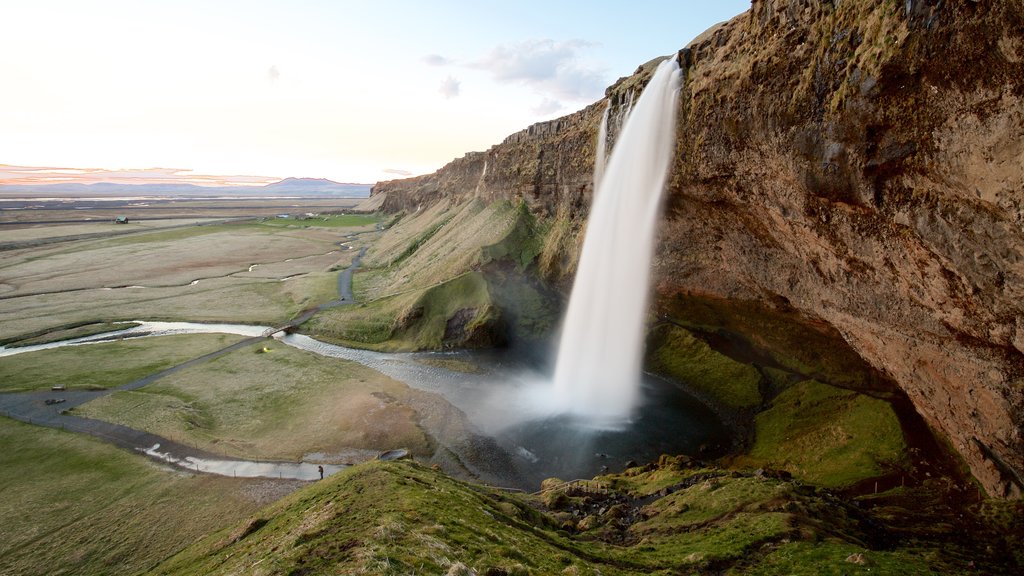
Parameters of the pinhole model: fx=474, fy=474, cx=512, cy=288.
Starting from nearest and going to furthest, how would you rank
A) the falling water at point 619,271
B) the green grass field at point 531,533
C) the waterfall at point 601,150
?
1. the green grass field at point 531,533
2. the falling water at point 619,271
3. the waterfall at point 601,150

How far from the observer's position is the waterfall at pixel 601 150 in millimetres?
45344

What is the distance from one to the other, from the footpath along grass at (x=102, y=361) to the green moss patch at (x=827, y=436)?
49.2 m

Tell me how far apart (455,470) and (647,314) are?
80.9ft

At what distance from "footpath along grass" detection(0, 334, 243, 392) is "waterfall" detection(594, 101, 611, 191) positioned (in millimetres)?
41917

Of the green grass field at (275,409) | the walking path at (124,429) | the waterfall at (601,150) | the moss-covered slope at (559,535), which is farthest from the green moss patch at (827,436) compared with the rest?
the walking path at (124,429)

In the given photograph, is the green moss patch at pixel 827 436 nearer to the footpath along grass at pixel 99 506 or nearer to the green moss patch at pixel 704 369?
the green moss patch at pixel 704 369

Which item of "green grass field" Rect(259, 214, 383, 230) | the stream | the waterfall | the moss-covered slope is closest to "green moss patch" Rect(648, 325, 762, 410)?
the stream

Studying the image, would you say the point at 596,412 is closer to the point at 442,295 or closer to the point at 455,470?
the point at 455,470

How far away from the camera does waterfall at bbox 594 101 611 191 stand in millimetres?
45344

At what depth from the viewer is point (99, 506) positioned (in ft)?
78.1

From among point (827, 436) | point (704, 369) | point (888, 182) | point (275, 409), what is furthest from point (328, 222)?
point (888, 182)

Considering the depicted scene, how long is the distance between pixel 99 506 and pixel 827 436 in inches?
1563

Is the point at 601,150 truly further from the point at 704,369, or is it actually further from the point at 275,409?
the point at 275,409

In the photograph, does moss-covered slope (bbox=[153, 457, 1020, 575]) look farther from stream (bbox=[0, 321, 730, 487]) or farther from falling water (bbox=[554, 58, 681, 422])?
falling water (bbox=[554, 58, 681, 422])
